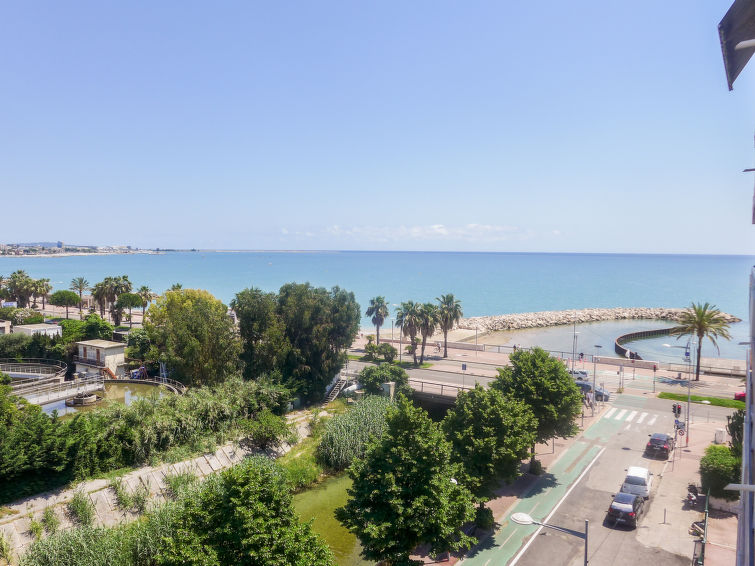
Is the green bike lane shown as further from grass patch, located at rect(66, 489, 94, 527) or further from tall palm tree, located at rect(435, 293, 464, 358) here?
tall palm tree, located at rect(435, 293, 464, 358)

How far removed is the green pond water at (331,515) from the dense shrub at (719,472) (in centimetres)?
1846

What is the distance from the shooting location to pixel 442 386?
3991 cm

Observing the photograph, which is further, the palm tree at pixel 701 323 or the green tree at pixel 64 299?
the green tree at pixel 64 299

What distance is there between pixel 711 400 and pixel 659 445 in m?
14.3

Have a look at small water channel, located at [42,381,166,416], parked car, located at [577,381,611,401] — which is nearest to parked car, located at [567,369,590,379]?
parked car, located at [577,381,611,401]

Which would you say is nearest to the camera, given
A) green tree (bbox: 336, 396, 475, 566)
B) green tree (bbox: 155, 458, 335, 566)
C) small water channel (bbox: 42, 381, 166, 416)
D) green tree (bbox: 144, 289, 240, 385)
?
green tree (bbox: 155, 458, 335, 566)

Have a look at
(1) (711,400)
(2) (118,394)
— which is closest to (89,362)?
(2) (118,394)

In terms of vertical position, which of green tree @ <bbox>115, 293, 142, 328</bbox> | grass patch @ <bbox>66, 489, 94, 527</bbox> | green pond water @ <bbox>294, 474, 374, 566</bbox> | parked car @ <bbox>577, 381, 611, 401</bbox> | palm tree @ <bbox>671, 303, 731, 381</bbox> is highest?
palm tree @ <bbox>671, 303, 731, 381</bbox>

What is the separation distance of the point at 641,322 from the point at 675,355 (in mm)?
36770

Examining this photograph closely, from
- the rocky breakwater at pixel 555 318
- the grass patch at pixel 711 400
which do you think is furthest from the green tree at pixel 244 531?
the rocky breakwater at pixel 555 318

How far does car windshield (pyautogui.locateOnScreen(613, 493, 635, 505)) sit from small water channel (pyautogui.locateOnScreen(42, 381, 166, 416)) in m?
30.3

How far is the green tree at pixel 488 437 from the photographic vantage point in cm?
2306

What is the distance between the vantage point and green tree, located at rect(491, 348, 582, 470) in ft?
90.8

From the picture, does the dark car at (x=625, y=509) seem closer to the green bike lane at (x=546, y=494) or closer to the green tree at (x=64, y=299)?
the green bike lane at (x=546, y=494)
